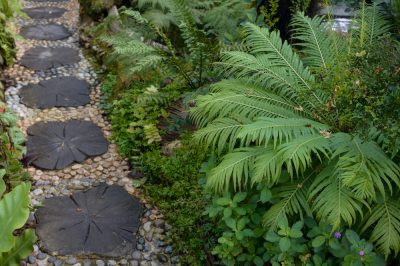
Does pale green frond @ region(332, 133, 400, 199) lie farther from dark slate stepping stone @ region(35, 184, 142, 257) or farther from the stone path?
dark slate stepping stone @ region(35, 184, 142, 257)

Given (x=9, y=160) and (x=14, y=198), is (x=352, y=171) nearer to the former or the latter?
(x=14, y=198)

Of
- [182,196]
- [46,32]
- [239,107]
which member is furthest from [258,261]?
[46,32]

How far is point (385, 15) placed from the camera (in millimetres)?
3555

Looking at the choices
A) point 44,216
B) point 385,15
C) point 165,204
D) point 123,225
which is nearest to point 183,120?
point 165,204

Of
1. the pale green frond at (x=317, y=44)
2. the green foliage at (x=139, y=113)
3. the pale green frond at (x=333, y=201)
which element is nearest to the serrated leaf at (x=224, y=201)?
the pale green frond at (x=333, y=201)

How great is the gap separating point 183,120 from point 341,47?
1.54 meters

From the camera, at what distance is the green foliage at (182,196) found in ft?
9.68

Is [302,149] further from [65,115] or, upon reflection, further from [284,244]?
[65,115]

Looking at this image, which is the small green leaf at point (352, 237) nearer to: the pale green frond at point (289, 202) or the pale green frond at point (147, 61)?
the pale green frond at point (289, 202)

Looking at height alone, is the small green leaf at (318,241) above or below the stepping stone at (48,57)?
above

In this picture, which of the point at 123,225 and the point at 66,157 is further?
the point at 66,157

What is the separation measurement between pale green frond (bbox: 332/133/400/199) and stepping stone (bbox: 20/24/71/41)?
16.7 ft

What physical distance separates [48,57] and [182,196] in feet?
11.0

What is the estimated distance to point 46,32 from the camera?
6398 mm
